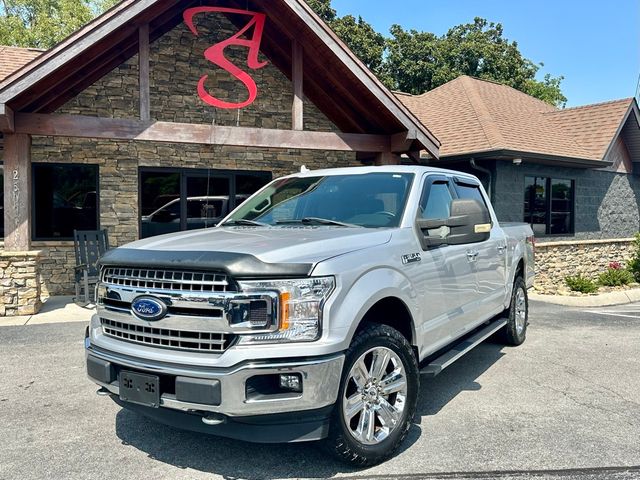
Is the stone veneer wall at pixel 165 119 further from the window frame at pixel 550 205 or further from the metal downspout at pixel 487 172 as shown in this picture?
the window frame at pixel 550 205

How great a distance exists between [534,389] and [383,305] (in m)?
2.37

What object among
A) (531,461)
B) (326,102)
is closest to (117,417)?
(531,461)

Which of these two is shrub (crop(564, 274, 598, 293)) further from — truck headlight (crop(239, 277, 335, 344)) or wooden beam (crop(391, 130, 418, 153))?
truck headlight (crop(239, 277, 335, 344))

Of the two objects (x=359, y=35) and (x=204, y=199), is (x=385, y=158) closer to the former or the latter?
(x=204, y=199)

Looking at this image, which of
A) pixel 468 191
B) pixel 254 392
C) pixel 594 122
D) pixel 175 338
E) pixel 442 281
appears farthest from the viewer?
pixel 594 122

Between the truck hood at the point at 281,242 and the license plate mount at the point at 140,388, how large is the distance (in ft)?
2.54

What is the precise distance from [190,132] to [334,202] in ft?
17.6

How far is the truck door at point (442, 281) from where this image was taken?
416cm

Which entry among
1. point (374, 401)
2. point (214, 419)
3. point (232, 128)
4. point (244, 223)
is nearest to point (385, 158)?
point (232, 128)

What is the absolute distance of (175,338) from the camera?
125 inches

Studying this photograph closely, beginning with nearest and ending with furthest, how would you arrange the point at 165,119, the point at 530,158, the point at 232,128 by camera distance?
1. the point at 232,128
2. the point at 165,119
3. the point at 530,158

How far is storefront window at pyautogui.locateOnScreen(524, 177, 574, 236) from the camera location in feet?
47.2

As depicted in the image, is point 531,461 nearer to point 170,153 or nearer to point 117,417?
point 117,417

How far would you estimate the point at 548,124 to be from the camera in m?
16.9
